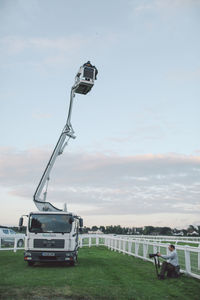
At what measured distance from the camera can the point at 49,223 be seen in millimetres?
15078

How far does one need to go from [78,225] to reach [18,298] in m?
9.60

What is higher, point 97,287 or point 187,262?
point 187,262

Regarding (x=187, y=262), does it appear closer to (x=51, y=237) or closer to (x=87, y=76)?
(x=51, y=237)

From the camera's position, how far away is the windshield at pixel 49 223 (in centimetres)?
1492

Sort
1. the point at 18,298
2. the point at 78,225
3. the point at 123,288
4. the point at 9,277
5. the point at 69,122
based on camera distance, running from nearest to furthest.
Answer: the point at 18,298 < the point at 123,288 < the point at 9,277 < the point at 78,225 < the point at 69,122

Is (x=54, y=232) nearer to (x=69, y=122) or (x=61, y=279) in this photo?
(x=61, y=279)

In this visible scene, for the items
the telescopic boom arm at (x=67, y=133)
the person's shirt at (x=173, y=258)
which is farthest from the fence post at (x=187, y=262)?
the telescopic boom arm at (x=67, y=133)

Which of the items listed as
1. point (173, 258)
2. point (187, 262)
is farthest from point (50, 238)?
point (187, 262)

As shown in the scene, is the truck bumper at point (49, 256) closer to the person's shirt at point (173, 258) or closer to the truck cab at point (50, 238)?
the truck cab at point (50, 238)

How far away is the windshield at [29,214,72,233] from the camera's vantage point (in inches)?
587

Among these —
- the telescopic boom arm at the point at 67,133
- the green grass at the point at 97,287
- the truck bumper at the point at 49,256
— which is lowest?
the green grass at the point at 97,287

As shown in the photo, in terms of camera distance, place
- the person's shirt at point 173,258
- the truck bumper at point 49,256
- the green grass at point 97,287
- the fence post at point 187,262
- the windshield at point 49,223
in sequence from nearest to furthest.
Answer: the green grass at point 97,287, the person's shirt at point 173,258, the fence post at point 187,262, the truck bumper at point 49,256, the windshield at point 49,223

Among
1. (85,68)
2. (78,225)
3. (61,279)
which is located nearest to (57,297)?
(61,279)

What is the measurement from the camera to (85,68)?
68.1ft
